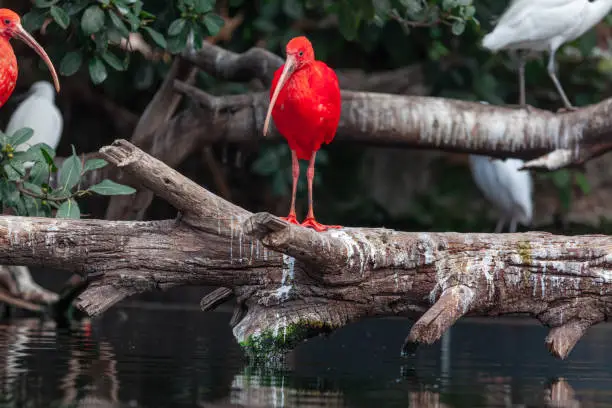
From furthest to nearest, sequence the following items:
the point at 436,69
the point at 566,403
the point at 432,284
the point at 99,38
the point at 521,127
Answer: the point at 436,69, the point at 521,127, the point at 99,38, the point at 432,284, the point at 566,403

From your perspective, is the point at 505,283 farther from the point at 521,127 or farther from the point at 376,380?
the point at 521,127

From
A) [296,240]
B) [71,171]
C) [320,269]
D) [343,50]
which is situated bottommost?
[320,269]

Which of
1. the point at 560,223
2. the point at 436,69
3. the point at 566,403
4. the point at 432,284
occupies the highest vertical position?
the point at 436,69

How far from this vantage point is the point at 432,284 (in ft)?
19.1

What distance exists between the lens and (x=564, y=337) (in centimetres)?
569

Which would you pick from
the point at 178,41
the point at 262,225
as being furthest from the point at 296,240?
the point at 178,41

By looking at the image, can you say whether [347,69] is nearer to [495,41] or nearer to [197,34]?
[495,41]

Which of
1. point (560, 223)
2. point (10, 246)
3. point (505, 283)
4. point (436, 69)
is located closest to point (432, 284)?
point (505, 283)

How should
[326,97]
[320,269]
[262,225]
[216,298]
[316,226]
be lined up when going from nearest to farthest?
[262,225]
[320,269]
[216,298]
[316,226]
[326,97]

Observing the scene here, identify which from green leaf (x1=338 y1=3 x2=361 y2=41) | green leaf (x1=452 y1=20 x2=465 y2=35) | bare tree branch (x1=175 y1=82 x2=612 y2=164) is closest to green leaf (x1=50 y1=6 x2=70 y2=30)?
bare tree branch (x1=175 y1=82 x2=612 y2=164)

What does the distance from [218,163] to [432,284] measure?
320 inches

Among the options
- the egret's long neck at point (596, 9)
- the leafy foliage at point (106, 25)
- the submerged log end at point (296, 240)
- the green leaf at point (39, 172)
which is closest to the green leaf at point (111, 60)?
the leafy foliage at point (106, 25)

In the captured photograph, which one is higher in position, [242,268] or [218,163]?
[218,163]

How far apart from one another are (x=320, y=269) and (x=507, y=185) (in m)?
6.29
